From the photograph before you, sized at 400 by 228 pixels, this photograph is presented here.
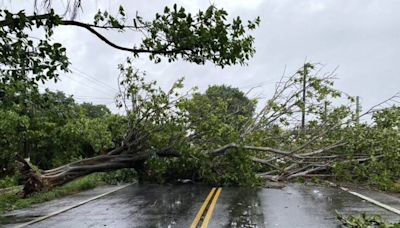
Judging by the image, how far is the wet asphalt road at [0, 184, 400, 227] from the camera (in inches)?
390

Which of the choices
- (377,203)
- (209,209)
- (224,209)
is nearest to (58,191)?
(209,209)

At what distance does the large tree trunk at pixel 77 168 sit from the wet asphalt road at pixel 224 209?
4.05ft

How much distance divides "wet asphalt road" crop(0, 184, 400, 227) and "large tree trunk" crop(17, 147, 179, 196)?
1234 mm

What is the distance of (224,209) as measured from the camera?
11789 millimetres

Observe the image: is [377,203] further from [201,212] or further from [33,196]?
[33,196]

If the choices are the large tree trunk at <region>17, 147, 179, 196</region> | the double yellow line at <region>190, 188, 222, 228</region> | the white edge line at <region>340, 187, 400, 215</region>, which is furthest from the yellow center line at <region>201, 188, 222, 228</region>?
the white edge line at <region>340, 187, 400, 215</region>

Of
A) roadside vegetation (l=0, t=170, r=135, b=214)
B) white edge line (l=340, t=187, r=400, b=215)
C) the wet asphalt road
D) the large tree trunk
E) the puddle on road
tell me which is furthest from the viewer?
the large tree trunk

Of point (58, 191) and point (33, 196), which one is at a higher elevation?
point (58, 191)

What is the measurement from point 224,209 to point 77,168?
255 inches

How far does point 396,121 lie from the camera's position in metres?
17.5

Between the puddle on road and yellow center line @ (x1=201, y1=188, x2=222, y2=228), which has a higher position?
yellow center line @ (x1=201, y1=188, x2=222, y2=228)

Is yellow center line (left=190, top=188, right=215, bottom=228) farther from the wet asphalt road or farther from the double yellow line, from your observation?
the wet asphalt road

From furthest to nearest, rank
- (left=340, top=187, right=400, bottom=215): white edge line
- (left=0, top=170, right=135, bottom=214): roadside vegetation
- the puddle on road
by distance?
(left=0, top=170, right=135, bottom=214): roadside vegetation < (left=340, top=187, right=400, bottom=215): white edge line < the puddle on road

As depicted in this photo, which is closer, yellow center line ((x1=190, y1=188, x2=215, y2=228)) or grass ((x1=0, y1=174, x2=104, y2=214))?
yellow center line ((x1=190, y1=188, x2=215, y2=228))
